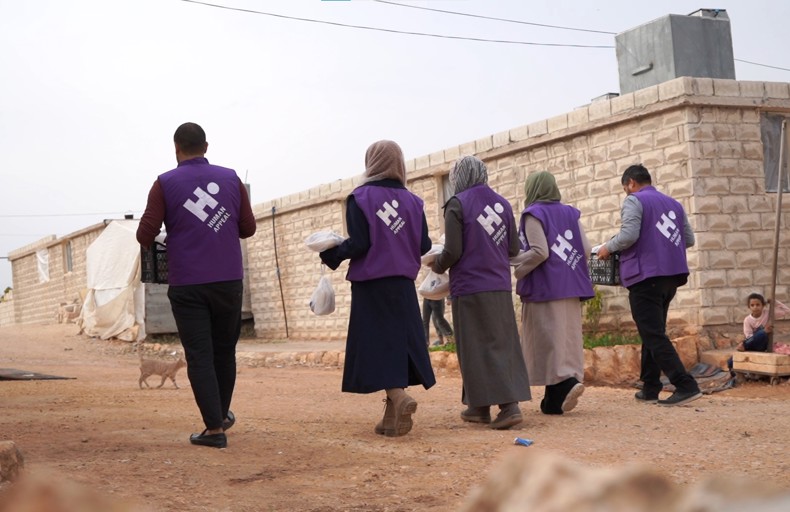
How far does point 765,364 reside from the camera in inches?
339

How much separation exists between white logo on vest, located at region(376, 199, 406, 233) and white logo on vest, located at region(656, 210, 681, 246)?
2.35 m

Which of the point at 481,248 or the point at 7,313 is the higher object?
the point at 7,313

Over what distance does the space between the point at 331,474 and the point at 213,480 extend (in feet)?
1.79

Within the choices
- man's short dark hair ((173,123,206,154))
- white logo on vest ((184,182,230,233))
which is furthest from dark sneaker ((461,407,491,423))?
man's short dark hair ((173,123,206,154))

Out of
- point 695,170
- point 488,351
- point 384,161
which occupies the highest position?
point 695,170

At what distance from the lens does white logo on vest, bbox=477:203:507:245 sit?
6.17 meters

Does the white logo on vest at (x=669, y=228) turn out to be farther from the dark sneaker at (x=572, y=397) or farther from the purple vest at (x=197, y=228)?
the purple vest at (x=197, y=228)

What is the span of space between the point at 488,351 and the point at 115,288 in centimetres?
1436

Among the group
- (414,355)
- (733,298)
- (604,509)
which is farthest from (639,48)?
(604,509)

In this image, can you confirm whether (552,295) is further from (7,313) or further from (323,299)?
(7,313)

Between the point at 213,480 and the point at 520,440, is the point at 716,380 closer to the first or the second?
the point at 520,440

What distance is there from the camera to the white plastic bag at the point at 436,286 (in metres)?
6.46

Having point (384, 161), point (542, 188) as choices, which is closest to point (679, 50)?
point (542, 188)

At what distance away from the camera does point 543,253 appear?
6.68 metres
